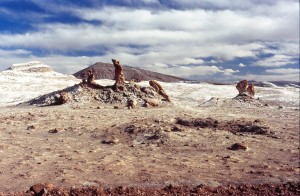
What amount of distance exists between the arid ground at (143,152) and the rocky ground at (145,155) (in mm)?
23

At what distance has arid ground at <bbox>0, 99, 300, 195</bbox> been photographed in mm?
9422

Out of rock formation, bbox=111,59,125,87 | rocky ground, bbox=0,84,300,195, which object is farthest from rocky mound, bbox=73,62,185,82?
rocky ground, bbox=0,84,300,195

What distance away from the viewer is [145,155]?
38.5ft

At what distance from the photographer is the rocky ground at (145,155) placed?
896cm

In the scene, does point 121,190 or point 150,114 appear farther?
point 150,114

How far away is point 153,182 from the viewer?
9148mm

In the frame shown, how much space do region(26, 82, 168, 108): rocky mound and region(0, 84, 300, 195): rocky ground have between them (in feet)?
16.1

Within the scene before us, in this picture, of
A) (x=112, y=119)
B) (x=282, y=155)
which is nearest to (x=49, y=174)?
(x=282, y=155)

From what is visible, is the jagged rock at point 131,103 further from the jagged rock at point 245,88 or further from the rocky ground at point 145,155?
the jagged rock at point 245,88

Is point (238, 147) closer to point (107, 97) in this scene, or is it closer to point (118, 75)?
point (107, 97)

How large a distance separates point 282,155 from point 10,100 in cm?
2566

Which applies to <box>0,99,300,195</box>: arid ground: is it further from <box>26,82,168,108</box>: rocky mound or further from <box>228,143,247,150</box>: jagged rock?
<box>26,82,168,108</box>: rocky mound

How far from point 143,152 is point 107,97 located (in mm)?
12974

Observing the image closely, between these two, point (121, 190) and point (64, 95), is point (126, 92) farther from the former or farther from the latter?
point (121, 190)
